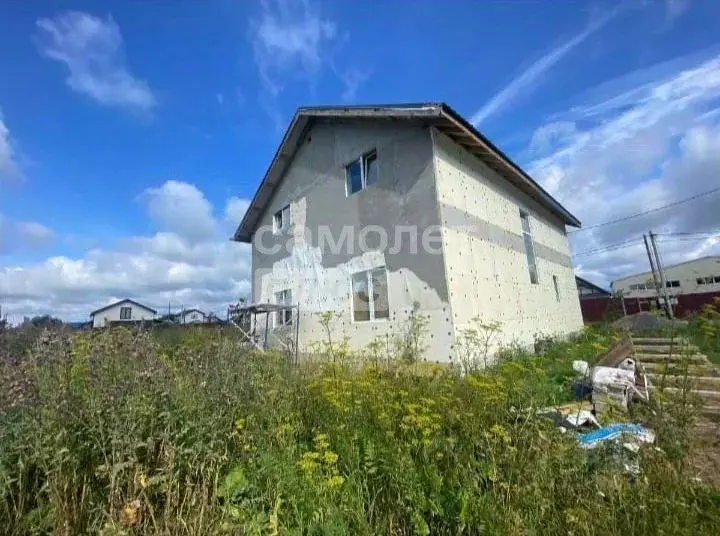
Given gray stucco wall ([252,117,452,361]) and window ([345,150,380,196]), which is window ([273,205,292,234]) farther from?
window ([345,150,380,196])

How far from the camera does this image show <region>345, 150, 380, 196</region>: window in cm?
936

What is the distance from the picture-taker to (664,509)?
1.97 meters

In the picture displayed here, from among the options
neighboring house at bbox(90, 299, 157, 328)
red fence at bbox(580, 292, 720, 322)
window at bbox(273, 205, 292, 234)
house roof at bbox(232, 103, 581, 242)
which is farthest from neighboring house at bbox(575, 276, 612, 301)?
neighboring house at bbox(90, 299, 157, 328)

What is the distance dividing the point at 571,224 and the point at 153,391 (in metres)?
18.2

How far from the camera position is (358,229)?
9492 mm

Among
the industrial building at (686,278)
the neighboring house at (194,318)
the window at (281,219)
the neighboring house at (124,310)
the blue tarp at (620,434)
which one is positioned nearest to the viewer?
the blue tarp at (620,434)

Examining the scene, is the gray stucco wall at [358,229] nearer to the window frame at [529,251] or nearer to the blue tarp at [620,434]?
the blue tarp at [620,434]

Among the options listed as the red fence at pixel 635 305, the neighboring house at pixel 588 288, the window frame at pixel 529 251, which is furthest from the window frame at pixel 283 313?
the neighboring house at pixel 588 288

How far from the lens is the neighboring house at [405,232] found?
7.76 meters

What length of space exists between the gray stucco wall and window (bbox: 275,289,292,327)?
11.1 inches

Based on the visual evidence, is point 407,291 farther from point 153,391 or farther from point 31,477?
point 31,477

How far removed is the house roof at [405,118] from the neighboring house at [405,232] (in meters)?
0.04

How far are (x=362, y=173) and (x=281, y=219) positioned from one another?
4.95 m

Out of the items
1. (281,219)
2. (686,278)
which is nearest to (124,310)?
(281,219)
